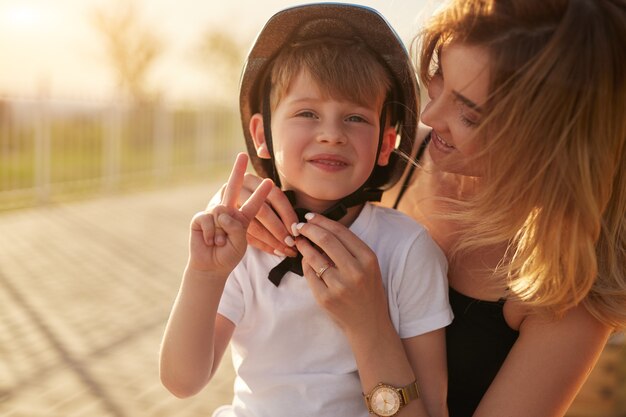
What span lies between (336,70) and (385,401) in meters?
0.98

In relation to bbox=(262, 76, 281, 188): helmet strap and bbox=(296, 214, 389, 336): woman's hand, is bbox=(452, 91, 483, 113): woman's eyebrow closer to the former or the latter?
bbox=(296, 214, 389, 336): woman's hand

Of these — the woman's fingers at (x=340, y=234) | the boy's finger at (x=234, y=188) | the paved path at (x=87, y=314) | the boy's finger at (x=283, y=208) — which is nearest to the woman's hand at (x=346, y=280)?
the woman's fingers at (x=340, y=234)

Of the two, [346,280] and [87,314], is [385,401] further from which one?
[87,314]

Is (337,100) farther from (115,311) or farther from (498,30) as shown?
(115,311)

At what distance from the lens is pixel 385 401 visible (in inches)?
76.8

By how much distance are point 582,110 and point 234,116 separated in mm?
19871

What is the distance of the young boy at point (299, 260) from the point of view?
208 cm

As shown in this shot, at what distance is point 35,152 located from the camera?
38.1ft

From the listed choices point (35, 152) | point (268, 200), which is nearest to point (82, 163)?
point (35, 152)

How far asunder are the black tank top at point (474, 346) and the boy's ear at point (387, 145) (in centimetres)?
51

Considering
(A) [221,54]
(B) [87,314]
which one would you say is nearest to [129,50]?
(A) [221,54]

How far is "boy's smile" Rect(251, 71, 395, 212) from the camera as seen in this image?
7.04ft

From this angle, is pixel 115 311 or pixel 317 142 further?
pixel 115 311

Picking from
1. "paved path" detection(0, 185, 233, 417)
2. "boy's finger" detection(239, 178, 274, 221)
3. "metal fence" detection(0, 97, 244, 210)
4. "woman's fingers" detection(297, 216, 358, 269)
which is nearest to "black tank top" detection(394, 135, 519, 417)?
"woman's fingers" detection(297, 216, 358, 269)
